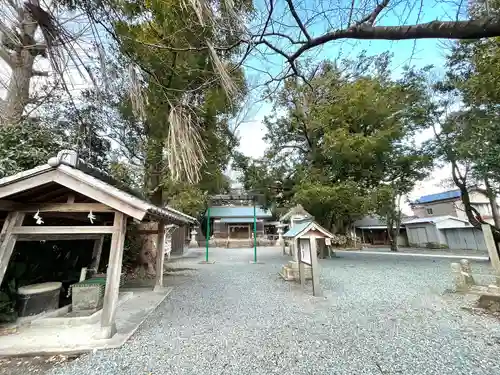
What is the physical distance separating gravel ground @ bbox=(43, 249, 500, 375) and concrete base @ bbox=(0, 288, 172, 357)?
0.19 meters

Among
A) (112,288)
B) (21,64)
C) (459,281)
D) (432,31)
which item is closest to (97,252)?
(112,288)

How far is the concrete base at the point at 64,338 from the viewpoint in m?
2.66

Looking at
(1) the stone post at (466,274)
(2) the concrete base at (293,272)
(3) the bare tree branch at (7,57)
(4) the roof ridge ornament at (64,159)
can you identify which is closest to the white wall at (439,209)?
(1) the stone post at (466,274)

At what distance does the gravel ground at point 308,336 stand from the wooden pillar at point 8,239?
60.3 inches

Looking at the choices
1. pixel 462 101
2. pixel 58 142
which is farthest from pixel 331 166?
pixel 58 142

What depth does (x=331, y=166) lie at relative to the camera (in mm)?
11336

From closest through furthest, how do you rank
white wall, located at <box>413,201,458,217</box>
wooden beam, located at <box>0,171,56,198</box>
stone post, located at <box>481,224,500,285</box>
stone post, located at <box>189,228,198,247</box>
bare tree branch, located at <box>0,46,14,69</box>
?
bare tree branch, located at <box>0,46,14,69</box> < wooden beam, located at <box>0,171,56,198</box> < stone post, located at <box>481,224,500,285</box> < stone post, located at <box>189,228,198,247</box> < white wall, located at <box>413,201,458,217</box>

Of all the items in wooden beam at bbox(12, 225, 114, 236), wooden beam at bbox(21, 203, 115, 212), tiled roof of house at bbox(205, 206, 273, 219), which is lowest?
wooden beam at bbox(12, 225, 114, 236)

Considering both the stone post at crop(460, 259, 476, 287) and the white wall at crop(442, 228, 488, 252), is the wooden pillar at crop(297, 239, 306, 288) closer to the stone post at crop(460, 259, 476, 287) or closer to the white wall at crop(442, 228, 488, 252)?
the stone post at crop(460, 259, 476, 287)

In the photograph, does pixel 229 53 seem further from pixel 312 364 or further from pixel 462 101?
pixel 462 101

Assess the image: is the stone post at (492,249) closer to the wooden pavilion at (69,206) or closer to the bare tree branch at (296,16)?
the bare tree branch at (296,16)

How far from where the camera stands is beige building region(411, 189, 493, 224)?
69.3 feet

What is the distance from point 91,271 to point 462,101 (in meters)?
13.6

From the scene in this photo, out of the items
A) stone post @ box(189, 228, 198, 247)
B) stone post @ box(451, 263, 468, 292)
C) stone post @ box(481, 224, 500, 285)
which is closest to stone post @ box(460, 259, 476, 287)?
stone post @ box(451, 263, 468, 292)
